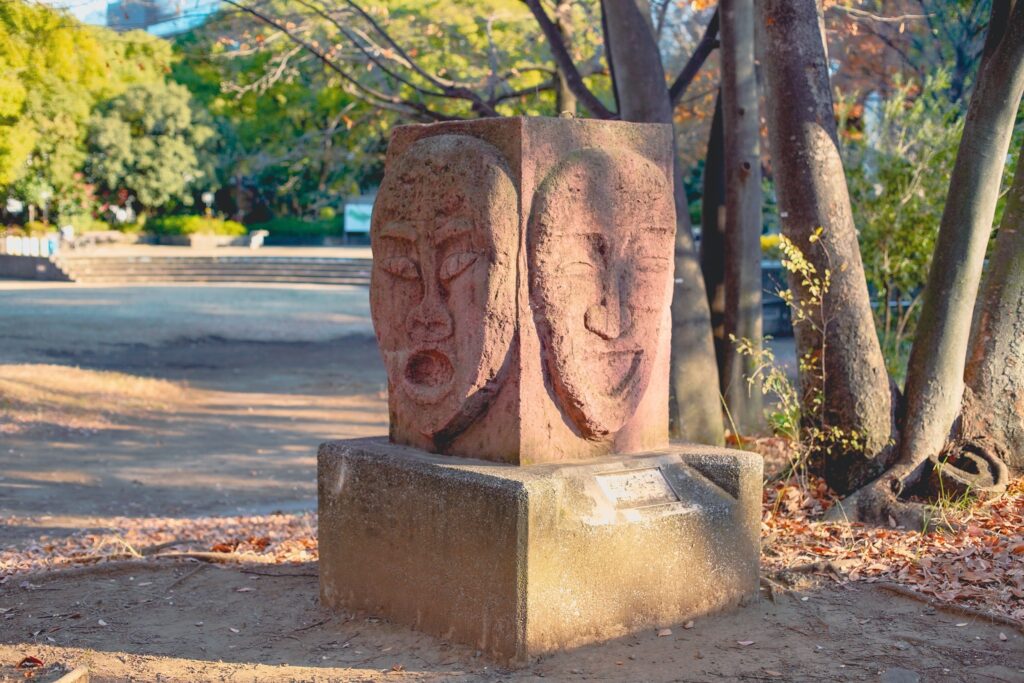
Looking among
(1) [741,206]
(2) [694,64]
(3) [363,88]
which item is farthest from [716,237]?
(3) [363,88]

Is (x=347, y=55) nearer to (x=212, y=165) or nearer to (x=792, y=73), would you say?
(x=792, y=73)

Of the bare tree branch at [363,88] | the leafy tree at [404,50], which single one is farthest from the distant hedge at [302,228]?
the bare tree branch at [363,88]

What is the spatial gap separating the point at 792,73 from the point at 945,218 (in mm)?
1163

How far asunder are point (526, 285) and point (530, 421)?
55 cm

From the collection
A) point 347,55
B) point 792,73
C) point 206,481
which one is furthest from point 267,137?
point 792,73

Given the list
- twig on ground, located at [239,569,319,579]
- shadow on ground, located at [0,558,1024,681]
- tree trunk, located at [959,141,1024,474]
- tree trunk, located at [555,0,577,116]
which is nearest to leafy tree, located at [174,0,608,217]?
tree trunk, located at [555,0,577,116]

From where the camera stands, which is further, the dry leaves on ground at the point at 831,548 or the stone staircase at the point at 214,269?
the stone staircase at the point at 214,269

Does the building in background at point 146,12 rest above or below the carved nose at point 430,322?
above

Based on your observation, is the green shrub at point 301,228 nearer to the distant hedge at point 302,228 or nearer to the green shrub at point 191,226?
the distant hedge at point 302,228

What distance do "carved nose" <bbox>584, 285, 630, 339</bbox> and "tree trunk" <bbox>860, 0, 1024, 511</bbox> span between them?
223cm

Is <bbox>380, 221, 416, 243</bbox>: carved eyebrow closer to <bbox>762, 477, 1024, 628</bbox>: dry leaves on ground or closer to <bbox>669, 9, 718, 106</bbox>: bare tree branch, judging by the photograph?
<bbox>762, 477, 1024, 628</bbox>: dry leaves on ground

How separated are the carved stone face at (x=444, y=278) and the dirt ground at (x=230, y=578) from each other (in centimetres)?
100

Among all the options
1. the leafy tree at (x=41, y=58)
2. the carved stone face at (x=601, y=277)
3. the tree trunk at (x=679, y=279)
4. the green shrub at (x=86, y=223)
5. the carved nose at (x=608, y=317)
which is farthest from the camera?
the green shrub at (x=86, y=223)

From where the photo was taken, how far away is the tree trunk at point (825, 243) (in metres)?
6.53
